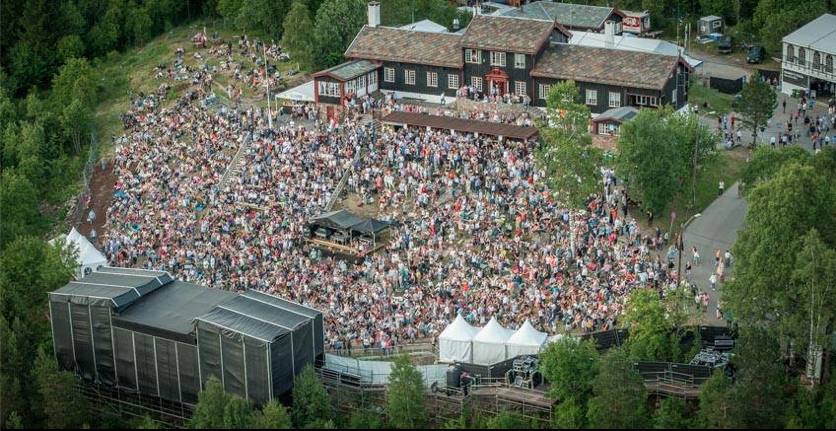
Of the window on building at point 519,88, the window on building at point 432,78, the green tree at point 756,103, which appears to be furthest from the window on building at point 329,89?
the green tree at point 756,103

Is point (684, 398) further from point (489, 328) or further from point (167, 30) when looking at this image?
point (167, 30)

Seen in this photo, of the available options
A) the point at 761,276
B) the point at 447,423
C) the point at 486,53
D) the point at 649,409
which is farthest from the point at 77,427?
the point at 486,53

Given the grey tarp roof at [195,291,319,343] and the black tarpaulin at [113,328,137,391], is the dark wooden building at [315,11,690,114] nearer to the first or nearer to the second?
the grey tarp roof at [195,291,319,343]

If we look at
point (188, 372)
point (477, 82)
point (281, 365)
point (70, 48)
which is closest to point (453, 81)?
point (477, 82)

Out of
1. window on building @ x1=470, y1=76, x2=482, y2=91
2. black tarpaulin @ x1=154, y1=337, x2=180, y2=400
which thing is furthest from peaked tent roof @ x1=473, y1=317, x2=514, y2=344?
window on building @ x1=470, y1=76, x2=482, y2=91

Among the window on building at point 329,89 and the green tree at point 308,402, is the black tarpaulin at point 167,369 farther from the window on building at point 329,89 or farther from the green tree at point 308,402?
the window on building at point 329,89
